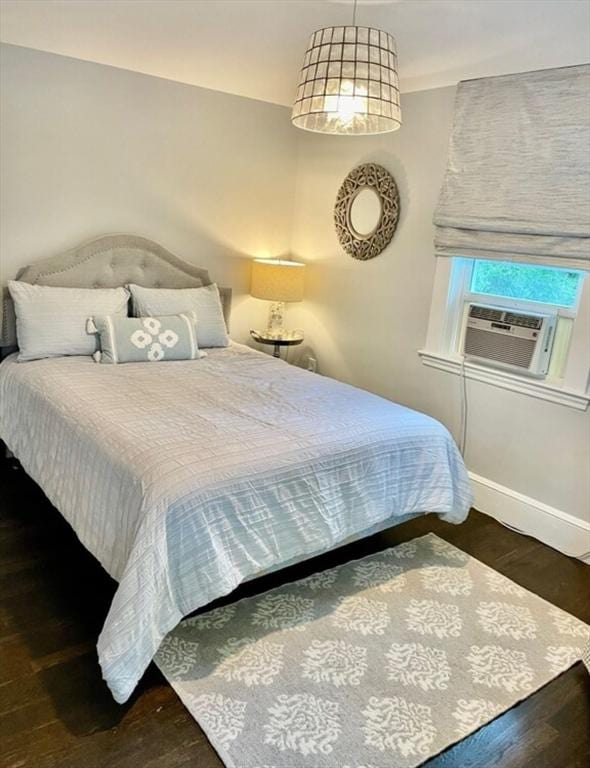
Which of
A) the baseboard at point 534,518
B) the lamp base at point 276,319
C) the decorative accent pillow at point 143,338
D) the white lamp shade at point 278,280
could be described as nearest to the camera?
the baseboard at point 534,518

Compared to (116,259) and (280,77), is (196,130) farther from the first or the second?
(116,259)

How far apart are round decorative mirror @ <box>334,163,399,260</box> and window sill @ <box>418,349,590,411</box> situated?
0.80 meters

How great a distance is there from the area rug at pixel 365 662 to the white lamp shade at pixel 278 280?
6.69ft

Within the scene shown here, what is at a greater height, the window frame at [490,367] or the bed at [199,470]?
the window frame at [490,367]

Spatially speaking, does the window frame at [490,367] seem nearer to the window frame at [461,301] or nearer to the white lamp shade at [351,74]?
the window frame at [461,301]

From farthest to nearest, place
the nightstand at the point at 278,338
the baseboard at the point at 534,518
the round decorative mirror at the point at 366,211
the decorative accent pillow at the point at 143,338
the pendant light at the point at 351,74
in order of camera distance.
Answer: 1. the nightstand at the point at 278,338
2. the round decorative mirror at the point at 366,211
3. the decorative accent pillow at the point at 143,338
4. the baseboard at the point at 534,518
5. the pendant light at the point at 351,74

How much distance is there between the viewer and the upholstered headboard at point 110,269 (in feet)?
10.9

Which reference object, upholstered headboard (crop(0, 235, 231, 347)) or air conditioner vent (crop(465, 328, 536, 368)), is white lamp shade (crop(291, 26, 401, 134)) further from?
upholstered headboard (crop(0, 235, 231, 347))

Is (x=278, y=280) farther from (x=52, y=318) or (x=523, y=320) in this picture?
(x=523, y=320)

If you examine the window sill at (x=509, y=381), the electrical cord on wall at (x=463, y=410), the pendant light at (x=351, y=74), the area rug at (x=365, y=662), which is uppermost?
the pendant light at (x=351, y=74)

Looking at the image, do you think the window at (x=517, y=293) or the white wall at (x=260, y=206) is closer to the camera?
the window at (x=517, y=293)

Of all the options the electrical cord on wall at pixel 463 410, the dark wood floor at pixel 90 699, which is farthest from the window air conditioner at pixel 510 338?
the dark wood floor at pixel 90 699

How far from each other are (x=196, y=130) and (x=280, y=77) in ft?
2.07

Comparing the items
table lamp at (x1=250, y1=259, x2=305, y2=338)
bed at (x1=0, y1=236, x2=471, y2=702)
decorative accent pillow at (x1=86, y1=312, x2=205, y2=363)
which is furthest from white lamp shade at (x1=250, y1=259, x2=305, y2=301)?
bed at (x1=0, y1=236, x2=471, y2=702)
